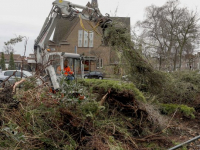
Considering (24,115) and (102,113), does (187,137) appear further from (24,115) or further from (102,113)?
(24,115)

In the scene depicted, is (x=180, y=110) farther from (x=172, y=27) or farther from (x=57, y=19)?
(x=172, y=27)

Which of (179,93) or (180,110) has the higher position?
(179,93)

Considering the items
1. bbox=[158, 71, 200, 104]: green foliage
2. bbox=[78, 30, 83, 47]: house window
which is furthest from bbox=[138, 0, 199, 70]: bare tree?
bbox=[158, 71, 200, 104]: green foliage

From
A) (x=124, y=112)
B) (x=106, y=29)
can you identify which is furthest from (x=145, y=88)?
(x=106, y=29)

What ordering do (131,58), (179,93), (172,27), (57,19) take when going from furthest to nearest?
(172,27) → (179,93) → (57,19) → (131,58)

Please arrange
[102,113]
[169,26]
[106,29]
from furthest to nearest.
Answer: [169,26] < [106,29] < [102,113]

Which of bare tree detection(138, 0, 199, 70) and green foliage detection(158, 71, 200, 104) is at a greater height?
bare tree detection(138, 0, 199, 70)

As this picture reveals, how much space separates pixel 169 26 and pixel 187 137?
26582 mm

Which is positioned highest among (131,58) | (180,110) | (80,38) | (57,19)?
(80,38)

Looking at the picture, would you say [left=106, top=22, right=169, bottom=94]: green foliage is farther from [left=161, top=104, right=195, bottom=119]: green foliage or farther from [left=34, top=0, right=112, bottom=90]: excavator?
[left=161, top=104, right=195, bottom=119]: green foliage

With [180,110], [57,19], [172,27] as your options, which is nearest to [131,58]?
[180,110]

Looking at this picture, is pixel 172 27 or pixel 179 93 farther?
pixel 172 27

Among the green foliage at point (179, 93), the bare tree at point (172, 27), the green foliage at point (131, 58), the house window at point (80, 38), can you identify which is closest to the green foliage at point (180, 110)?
the green foliage at point (179, 93)

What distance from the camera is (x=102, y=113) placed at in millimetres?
4047
